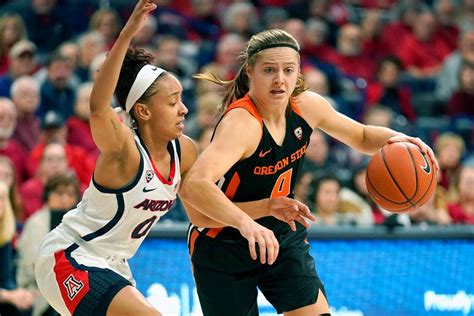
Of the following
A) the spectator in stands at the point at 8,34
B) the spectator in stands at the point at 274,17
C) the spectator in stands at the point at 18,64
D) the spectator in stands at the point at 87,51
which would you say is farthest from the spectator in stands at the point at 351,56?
the spectator in stands at the point at 18,64

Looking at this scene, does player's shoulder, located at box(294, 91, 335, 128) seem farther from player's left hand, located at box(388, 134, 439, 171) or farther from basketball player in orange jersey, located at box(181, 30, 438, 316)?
player's left hand, located at box(388, 134, 439, 171)

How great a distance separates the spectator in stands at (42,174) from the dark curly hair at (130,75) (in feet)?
9.10

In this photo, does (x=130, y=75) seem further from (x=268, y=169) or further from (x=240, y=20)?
(x=240, y=20)

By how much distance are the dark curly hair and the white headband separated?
2 cm

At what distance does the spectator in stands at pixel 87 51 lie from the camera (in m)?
9.52

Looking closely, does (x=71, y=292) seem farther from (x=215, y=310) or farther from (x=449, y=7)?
(x=449, y=7)

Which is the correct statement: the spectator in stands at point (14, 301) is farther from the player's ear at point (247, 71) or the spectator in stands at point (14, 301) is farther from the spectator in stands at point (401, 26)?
the spectator in stands at point (401, 26)

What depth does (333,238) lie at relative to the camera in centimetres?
665

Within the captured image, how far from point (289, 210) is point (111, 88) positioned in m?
0.93

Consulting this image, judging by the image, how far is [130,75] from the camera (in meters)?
4.55

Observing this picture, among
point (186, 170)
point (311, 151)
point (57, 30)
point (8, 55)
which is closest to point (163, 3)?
point (57, 30)

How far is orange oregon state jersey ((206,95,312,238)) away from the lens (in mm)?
4562

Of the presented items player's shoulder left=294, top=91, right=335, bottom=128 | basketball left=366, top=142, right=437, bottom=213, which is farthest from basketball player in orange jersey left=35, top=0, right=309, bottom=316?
basketball left=366, top=142, right=437, bottom=213

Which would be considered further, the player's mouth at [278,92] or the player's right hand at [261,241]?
the player's mouth at [278,92]
